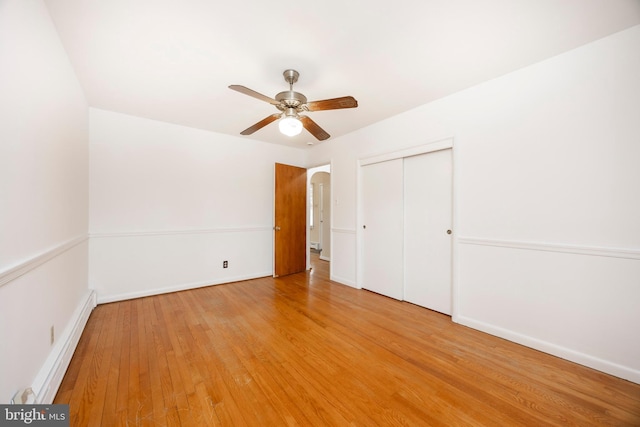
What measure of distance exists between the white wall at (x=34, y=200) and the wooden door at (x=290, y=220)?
2.69 metres

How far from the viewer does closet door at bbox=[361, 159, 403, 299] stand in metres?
3.34

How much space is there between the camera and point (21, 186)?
1295 millimetres

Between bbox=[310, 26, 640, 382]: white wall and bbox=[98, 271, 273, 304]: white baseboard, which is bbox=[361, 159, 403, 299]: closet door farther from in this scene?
bbox=[98, 271, 273, 304]: white baseboard

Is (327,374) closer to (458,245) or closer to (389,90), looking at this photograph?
(458,245)

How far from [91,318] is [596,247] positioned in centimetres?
482

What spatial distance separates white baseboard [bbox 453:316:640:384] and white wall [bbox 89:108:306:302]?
335cm

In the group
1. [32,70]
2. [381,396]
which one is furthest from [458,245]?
[32,70]

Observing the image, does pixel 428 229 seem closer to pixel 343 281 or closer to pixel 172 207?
pixel 343 281

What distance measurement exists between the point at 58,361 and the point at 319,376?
1795 mm

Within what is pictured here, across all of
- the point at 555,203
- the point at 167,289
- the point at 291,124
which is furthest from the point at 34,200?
the point at 555,203

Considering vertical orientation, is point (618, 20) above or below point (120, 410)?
above

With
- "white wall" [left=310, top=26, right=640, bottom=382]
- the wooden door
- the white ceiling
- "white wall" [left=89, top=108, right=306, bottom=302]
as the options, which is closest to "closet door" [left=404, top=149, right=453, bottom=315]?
"white wall" [left=310, top=26, right=640, bottom=382]

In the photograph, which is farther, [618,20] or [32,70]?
[618,20]

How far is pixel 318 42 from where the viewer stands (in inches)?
72.7
